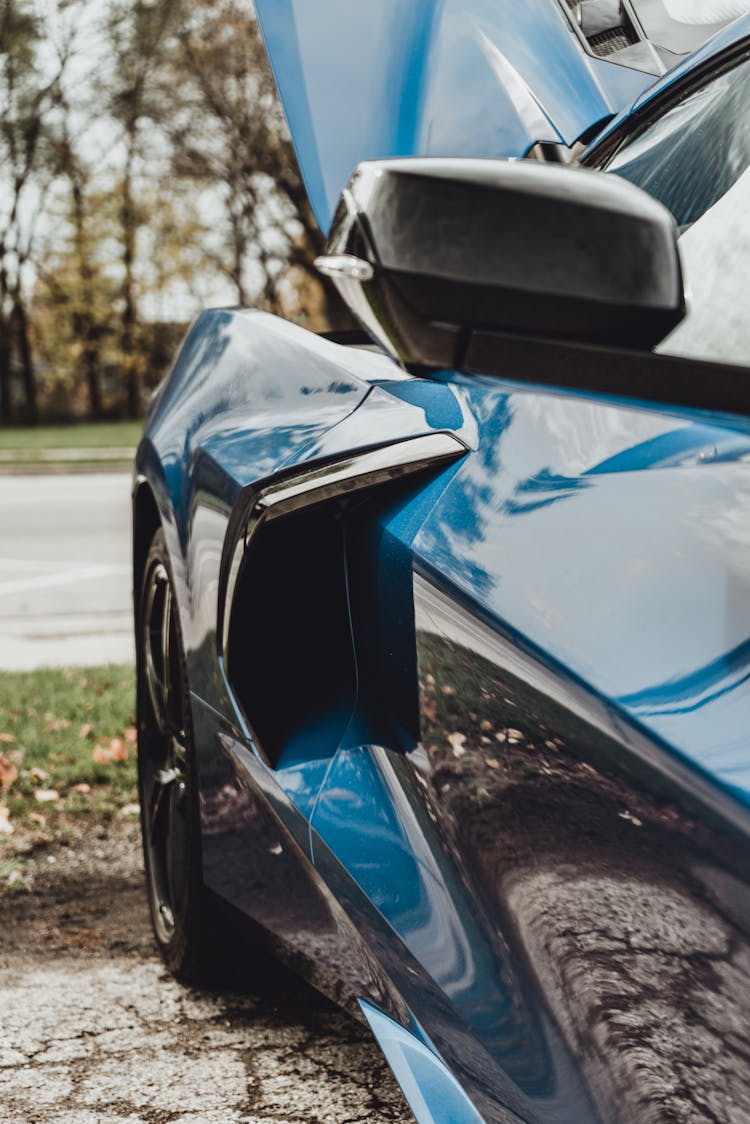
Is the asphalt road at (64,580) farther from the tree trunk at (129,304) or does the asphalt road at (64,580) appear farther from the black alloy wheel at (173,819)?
the tree trunk at (129,304)

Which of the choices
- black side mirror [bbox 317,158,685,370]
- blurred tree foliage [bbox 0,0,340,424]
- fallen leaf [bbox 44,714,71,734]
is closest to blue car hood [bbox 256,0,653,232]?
black side mirror [bbox 317,158,685,370]

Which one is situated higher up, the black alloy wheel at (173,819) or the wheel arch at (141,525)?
the wheel arch at (141,525)

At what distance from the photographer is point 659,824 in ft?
3.39

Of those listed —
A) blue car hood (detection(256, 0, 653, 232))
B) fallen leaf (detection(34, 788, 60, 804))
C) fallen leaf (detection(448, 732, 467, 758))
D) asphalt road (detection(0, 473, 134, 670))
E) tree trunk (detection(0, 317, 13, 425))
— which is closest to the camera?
fallen leaf (detection(448, 732, 467, 758))

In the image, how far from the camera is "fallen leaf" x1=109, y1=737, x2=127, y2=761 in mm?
4488

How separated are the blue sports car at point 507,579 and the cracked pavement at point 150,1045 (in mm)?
318

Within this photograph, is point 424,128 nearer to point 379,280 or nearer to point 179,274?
point 379,280

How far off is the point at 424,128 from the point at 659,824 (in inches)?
53.9

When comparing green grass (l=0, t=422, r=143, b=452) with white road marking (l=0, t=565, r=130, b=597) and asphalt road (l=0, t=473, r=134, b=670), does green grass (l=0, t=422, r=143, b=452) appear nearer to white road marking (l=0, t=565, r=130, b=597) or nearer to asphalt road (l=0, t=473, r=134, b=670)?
asphalt road (l=0, t=473, r=134, b=670)

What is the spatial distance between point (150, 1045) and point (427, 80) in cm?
171

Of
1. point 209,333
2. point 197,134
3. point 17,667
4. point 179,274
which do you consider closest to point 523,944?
point 209,333

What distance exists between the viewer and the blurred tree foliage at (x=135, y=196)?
28.2 meters

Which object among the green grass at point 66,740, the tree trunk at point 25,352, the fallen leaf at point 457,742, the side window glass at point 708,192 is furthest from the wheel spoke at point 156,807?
the tree trunk at point 25,352

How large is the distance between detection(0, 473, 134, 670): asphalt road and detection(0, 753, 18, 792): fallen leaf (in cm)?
187
